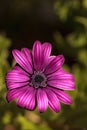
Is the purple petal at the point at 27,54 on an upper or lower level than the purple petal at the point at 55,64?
upper

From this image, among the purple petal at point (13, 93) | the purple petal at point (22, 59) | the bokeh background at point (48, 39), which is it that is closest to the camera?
the purple petal at point (13, 93)

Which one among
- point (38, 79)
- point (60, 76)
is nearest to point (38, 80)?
point (38, 79)

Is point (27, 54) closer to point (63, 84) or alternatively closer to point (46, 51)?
point (46, 51)

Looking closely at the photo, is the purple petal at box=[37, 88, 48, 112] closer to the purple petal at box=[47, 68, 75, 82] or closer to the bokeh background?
the purple petal at box=[47, 68, 75, 82]

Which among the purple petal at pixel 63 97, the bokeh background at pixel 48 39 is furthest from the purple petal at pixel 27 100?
the bokeh background at pixel 48 39

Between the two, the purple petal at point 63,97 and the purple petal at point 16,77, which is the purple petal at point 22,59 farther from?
the purple petal at point 63,97

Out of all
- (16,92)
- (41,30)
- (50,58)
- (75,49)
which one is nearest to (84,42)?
(75,49)
